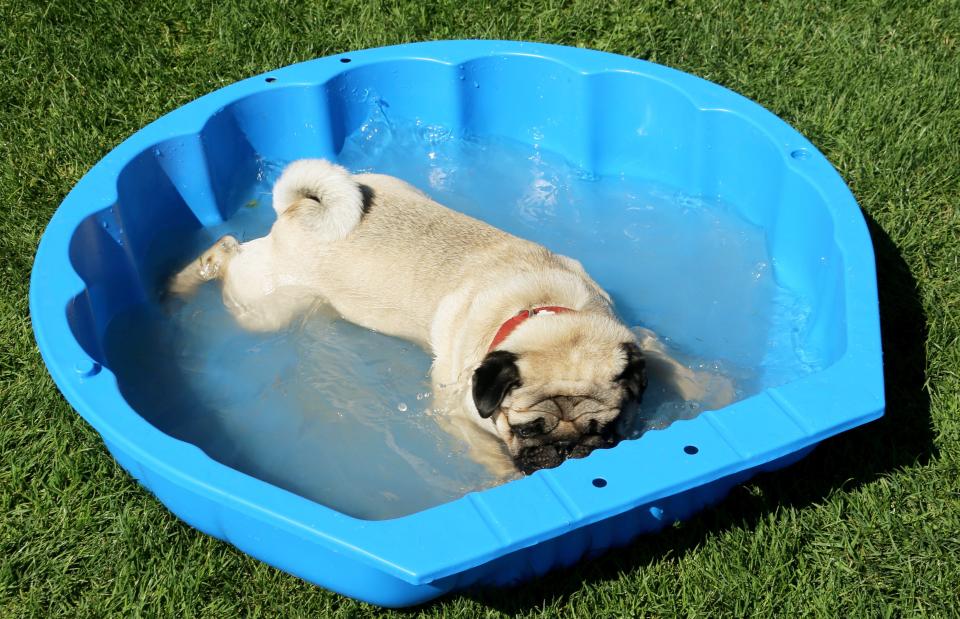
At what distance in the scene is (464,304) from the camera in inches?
180

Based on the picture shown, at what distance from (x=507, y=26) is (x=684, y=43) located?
4.03ft

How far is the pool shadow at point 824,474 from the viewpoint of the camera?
3.74 meters

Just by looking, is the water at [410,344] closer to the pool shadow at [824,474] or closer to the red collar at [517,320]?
the pool shadow at [824,474]

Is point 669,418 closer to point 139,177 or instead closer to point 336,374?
point 336,374

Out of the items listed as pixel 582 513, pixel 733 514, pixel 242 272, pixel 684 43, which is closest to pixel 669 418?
pixel 733 514

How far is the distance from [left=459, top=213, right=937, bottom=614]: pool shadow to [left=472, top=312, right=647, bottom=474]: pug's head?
46 centimetres

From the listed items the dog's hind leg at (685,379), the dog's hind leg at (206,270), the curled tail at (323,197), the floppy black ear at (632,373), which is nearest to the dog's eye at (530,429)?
the floppy black ear at (632,373)

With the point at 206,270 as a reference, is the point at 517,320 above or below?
above

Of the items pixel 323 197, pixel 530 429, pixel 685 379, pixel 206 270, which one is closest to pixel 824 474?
pixel 685 379

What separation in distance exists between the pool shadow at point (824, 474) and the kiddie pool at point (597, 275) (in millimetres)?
93

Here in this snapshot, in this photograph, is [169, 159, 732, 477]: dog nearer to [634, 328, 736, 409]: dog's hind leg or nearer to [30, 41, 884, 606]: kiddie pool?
[634, 328, 736, 409]: dog's hind leg

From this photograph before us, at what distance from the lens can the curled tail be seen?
4.79 m

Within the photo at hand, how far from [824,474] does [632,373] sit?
97cm

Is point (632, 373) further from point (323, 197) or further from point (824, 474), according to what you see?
point (323, 197)
